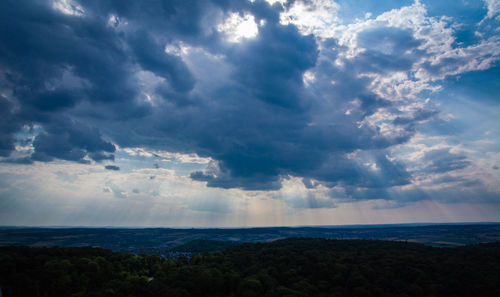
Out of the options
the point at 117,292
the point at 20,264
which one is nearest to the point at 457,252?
the point at 117,292

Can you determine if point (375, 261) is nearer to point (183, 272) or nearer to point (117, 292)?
point (183, 272)

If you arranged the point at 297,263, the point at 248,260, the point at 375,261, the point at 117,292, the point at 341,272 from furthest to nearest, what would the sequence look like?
the point at 248,260, the point at 297,263, the point at 375,261, the point at 341,272, the point at 117,292

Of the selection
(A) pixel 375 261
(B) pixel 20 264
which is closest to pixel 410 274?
(A) pixel 375 261

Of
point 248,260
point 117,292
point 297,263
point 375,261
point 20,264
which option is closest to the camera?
point 117,292

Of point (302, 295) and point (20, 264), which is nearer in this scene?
point (302, 295)

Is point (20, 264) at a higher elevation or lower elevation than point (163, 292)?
higher

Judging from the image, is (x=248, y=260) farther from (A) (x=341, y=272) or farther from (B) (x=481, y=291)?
(B) (x=481, y=291)
